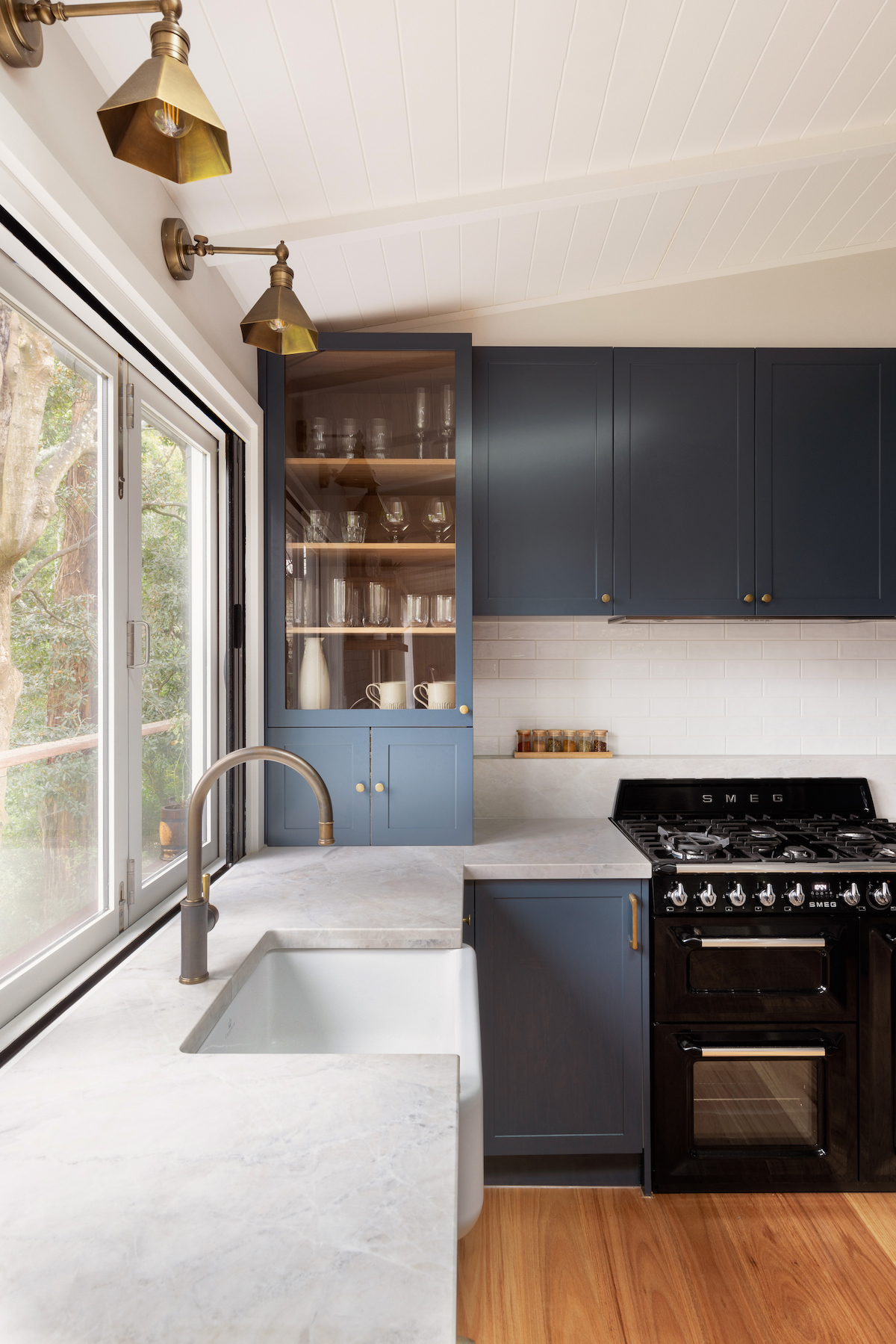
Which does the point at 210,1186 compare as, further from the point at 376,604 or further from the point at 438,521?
the point at 438,521

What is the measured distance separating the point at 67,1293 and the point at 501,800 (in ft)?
6.79

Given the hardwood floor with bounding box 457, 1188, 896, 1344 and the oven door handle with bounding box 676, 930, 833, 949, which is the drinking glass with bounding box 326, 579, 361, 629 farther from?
the hardwood floor with bounding box 457, 1188, 896, 1344

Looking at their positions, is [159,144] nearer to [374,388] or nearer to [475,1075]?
[475,1075]

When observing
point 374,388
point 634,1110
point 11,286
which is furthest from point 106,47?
point 634,1110

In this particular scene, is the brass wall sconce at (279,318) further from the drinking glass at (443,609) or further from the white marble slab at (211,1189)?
the white marble slab at (211,1189)

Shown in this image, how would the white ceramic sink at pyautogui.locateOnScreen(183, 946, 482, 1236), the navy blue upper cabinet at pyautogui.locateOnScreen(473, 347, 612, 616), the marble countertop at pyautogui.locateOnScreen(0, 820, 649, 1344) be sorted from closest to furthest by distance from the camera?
the marble countertop at pyautogui.locateOnScreen(0, 820, 649, 1344)
the white ceramic sink at pyautogui.locateOnScreen(183, 946, 482, 1236)
the navy blue upper cabinet at pyautogui.locateOnScreen(473, 347, 612, 616)

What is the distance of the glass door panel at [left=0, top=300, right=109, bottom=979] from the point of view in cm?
119

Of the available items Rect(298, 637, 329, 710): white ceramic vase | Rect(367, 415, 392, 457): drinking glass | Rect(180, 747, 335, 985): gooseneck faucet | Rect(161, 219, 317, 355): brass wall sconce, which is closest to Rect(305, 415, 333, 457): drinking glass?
Rect(367, 415, 392, 457): drinking glass

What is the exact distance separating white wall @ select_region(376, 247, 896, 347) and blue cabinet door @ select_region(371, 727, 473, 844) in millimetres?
1384

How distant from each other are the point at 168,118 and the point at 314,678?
5.24 feet

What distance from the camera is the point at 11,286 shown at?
117 cm

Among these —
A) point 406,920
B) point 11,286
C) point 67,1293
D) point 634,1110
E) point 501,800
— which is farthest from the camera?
point 501,800

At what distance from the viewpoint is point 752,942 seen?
2035 mm

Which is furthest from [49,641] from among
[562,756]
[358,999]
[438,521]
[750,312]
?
[750,312]
